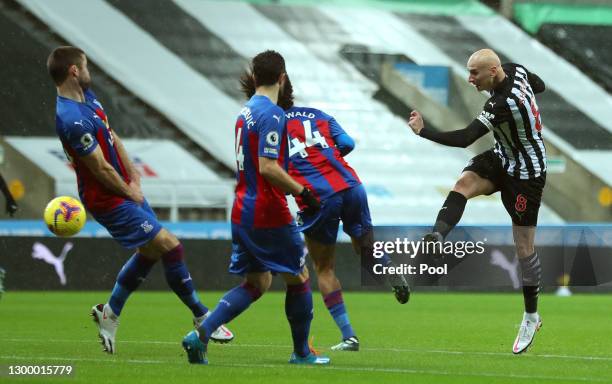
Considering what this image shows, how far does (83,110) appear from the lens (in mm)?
8141

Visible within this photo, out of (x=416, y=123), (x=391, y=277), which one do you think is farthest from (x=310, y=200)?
(x=391, y=277)

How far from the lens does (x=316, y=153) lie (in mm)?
8906

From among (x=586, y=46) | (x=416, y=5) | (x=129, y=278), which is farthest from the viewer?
(x=416, y=5)

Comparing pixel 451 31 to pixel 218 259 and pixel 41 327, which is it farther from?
pixel 41 327

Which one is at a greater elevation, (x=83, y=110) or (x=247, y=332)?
(x=83, y=110)

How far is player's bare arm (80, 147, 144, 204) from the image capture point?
802cm

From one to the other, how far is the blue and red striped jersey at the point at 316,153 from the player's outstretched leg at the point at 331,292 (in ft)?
1.29

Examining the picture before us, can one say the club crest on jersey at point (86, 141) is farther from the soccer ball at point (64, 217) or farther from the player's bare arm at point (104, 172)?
the soccer ball at point (64, 217)

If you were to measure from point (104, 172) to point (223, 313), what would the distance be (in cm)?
155

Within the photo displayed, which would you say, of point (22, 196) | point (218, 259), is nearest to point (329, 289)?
point (218, 259)

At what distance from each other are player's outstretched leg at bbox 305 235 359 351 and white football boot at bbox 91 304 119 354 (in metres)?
1.48

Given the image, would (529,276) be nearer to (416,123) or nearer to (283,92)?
(416,123)

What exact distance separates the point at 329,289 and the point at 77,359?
6.52 feet

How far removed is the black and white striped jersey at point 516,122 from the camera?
8.76 metres
